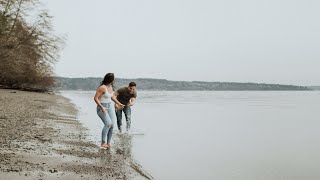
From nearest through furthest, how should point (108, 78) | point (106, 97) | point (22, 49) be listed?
point (108, 78) → point (106, 97) → point (22, 49)

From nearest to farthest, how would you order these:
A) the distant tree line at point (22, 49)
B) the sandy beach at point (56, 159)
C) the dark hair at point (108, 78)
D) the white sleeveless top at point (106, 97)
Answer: the sandy beach at point (56, 159), the dark hair at point (108, 78), the white sleeveless top at point (106, 97), the distant tree line at point (22, 49)

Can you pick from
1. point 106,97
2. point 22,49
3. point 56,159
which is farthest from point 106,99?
point 22,49

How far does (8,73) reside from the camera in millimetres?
43656

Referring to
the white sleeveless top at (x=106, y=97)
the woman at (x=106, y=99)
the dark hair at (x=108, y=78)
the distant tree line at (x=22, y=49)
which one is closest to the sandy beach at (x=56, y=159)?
the woman at (x=106, y=99)

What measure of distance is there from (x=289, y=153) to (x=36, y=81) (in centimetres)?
4213

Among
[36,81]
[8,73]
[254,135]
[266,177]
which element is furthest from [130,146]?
[36,81]

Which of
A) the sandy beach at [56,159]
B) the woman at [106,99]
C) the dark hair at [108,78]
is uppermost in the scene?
the dark hair at [108,78]

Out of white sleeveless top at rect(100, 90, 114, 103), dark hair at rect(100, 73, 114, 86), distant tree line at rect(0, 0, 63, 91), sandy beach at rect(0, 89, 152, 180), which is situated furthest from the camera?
distant tree line at rect(0, 0, 63, 91)

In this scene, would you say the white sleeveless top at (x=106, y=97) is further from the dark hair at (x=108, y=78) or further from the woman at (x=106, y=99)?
the dark hair at (x=108, y=78)

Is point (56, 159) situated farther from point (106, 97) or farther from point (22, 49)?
point (22, 49)

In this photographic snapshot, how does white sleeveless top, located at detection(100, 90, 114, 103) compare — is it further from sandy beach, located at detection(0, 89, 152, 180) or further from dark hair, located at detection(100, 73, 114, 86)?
sandy beach, located at detection(0, 89, 152, 180)

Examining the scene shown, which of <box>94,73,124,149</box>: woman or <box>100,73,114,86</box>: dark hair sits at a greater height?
<box>100,73,114,86</box>: dark hair

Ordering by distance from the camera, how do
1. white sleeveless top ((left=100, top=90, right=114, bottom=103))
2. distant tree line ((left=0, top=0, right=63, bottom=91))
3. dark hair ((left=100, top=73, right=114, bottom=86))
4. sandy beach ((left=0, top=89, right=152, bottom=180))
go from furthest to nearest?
distant tree line ((left=0, top=0, right=63, bottom=91)), white sleeveless top ((left=100, top=90, right=114, bottom=103)), dark hair ((left=100, top=73, right=114, bottom=86)), sandy beach ((left=0, top=89, right=152, bottom=180))

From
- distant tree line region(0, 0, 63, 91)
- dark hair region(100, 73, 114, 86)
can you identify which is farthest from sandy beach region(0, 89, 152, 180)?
distant tree line region(0, 0, 63, 91)
